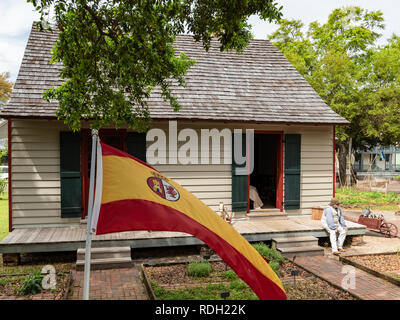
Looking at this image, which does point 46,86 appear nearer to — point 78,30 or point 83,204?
point 83,204

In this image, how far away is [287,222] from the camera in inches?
402

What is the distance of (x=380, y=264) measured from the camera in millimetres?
8047

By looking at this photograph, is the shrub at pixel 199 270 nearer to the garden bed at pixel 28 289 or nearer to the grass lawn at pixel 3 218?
the garden bed at pixel 28 289

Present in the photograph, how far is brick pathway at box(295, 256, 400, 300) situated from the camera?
630 centimetres

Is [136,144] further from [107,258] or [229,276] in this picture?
[229,276]

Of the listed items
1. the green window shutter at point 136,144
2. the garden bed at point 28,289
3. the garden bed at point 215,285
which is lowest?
the garden bed at point 215,285

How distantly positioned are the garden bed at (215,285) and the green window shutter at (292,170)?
3.06 m

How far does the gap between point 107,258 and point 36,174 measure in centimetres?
297

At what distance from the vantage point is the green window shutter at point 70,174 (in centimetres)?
913

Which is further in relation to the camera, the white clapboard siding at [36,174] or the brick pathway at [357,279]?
the white clapboard siding at [36,174]

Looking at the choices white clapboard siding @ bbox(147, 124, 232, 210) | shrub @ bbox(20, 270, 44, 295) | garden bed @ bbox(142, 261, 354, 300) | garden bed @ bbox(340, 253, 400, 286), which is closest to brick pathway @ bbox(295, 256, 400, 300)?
garden bed @ bbox(340, 253, 400, 286)

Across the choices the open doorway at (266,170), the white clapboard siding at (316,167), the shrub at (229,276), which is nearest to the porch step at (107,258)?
the shrub at (229,276)

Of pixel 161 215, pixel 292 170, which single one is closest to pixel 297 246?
pixel 292 170
